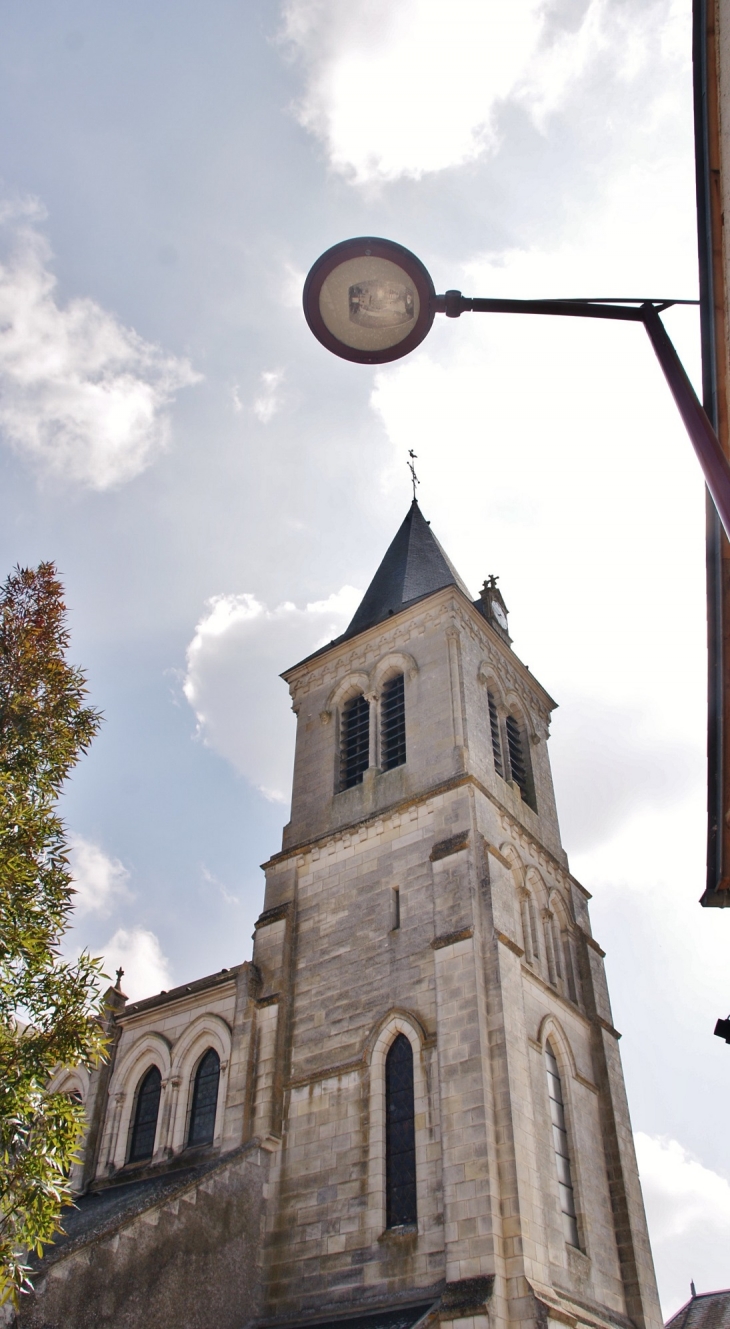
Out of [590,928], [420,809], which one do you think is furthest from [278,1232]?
[590,928]

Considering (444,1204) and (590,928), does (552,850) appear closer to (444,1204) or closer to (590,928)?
(590,928)

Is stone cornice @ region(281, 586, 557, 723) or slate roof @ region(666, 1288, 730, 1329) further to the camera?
slate roof @ region(666, 1288, 730, 1329)

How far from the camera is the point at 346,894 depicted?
58.7 ft

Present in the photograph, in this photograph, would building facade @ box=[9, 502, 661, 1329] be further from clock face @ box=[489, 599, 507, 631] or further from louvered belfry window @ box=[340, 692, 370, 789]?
clock face @ box=[489, 599, 507, 631]

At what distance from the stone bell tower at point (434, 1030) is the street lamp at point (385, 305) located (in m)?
11.4

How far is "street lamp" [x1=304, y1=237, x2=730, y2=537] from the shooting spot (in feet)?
14.6

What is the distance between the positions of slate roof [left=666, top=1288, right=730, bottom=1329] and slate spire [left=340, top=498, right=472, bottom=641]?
18.9 m

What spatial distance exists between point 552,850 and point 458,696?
4.22m

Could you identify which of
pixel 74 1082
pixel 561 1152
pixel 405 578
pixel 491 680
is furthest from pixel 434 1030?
pixel 405 578

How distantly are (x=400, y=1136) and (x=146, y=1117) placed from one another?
6.50 m

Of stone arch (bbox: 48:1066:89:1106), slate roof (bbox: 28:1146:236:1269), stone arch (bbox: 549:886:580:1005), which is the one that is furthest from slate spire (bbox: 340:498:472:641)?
slate roof (bbox: 28:1146:236:1269)

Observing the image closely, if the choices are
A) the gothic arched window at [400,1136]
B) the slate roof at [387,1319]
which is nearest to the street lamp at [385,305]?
the slate roof at [387,1319]

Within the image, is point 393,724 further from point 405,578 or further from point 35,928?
point 35,928

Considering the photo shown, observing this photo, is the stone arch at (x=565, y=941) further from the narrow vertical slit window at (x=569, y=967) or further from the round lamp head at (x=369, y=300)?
the round lamp head at (x=369, y=300)
